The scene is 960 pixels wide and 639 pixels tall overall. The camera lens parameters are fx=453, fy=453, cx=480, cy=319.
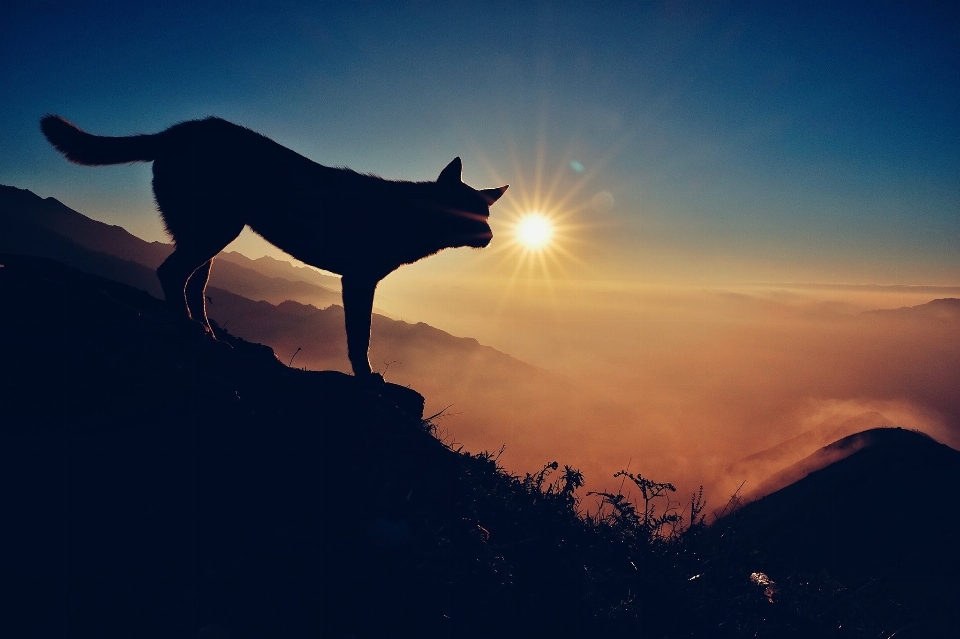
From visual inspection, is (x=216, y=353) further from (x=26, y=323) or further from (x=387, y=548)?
(x=387, y=548)

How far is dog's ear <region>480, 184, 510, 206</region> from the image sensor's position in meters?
5.70

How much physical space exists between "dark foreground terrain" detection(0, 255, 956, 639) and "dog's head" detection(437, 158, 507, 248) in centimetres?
239

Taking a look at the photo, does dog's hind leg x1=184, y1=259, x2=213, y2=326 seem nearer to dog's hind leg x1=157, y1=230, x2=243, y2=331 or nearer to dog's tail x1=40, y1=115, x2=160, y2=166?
dog's hind leg x1=157, y1=230, x2=243, y2=331

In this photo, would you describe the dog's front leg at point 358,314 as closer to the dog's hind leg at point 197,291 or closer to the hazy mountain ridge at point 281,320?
the dog's hind leg at point 197,291

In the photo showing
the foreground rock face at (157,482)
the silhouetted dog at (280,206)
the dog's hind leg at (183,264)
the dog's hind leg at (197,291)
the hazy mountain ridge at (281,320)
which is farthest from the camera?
the hazy mountain ridge at (281,320)

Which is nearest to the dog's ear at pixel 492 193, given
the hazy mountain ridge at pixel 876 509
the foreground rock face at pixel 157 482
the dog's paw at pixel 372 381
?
the dog's paw at pixel 372 381

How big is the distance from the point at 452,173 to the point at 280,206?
1990 millimetres

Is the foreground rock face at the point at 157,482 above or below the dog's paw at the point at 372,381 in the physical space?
below

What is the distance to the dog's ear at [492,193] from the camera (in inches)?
224

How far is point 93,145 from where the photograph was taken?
4.40 metres

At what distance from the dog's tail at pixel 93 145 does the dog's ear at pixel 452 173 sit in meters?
2.92

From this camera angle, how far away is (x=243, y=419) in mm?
3039

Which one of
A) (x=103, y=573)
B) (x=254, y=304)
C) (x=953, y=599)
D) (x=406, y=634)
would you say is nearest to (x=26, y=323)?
(x=103, y=573)

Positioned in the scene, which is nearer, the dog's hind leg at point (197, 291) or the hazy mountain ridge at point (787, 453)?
the dog's hind leg at point (197, 291)
